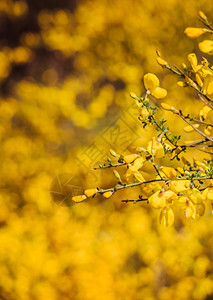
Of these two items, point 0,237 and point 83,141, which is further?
point 83,141

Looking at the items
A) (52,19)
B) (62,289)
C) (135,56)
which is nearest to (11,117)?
(52,19)

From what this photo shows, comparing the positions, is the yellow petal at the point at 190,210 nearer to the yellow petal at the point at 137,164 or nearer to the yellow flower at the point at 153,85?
the yellow petal at the point at 137,164

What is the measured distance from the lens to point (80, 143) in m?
1.65

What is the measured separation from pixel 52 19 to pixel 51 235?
1072 millimetres

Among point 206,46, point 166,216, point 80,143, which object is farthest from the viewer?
point 80,143

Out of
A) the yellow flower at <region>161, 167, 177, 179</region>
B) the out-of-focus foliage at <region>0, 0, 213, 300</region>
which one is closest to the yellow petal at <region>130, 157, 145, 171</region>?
the yellow flower at <region>161, 167, 177, 179</region>

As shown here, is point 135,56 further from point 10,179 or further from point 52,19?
point 10,179

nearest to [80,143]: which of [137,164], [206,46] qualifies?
[137,164]

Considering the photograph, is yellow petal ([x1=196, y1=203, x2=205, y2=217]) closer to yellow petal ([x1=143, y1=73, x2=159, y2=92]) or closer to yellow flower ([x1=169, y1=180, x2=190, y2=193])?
yellow flower ([x1=169, y1=180, x2=190, y2=193])

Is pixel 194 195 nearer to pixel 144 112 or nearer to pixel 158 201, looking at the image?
pixel 158 201

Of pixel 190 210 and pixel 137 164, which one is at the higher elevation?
pixel 137 164

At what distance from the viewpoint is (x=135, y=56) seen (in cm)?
168

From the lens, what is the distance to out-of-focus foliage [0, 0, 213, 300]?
1524 millimetres

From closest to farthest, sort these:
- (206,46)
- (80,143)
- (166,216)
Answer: (206,46) → (166,216) → (80,143)
